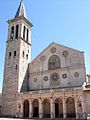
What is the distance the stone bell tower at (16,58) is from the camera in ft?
103

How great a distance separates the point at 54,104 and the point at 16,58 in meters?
11.9

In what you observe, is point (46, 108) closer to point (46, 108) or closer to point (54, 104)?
point (46, 108)

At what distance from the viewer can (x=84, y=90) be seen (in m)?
25.2

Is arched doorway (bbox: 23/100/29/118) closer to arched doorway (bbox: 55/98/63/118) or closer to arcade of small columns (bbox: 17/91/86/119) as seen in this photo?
arcade of small columns (bbox: 17/91/86/119)

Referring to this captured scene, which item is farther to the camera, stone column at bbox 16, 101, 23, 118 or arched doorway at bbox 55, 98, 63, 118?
stone column at bbox 16, 101, 23, 118

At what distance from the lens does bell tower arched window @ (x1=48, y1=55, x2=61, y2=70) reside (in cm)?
3196

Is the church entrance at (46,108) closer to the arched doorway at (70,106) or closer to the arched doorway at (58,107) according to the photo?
the arched doorway at (58,107)

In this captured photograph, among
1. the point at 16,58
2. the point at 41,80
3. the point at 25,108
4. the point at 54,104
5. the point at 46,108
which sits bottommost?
the point at 25,108

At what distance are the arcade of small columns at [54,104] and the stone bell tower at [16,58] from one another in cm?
250

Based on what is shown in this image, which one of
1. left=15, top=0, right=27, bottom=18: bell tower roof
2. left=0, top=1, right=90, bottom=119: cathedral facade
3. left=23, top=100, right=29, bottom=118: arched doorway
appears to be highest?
left=15, top=0, right=27, bottom=18: bell tower roof

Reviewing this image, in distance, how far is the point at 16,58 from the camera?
3353cm

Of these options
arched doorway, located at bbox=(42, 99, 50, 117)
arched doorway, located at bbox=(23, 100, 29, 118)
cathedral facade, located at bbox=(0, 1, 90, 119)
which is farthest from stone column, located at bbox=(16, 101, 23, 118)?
arched doorway, located at bbox=(42, 99, 50, 117)

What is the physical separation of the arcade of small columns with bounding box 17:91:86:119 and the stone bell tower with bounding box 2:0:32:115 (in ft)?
8.21

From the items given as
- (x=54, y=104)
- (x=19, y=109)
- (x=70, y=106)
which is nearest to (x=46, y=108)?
(x=54, y=104)
